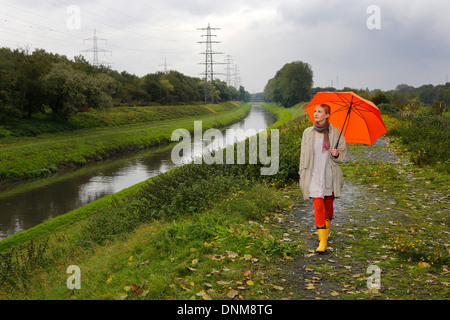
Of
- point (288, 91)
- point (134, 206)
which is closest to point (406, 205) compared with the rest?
point (134, 206)

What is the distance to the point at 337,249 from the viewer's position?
21.2 ft

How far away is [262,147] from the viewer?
13.8 metres

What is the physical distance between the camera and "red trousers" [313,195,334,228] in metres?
6.14

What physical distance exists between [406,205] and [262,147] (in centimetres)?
580

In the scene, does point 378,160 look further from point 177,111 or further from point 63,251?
point 177,111

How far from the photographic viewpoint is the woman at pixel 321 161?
19.9 ft

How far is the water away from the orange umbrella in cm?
1168

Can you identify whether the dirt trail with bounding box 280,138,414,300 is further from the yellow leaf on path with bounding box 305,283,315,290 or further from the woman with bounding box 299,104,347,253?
the woman with bounding box 299,104,347,253

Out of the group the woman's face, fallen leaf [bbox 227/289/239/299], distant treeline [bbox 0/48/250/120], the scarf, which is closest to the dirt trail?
fallen leaf [bbox 227/289/239/299]

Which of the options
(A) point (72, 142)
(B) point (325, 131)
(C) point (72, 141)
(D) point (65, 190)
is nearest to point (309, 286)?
(B) point (325, 131)

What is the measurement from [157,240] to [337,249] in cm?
324
